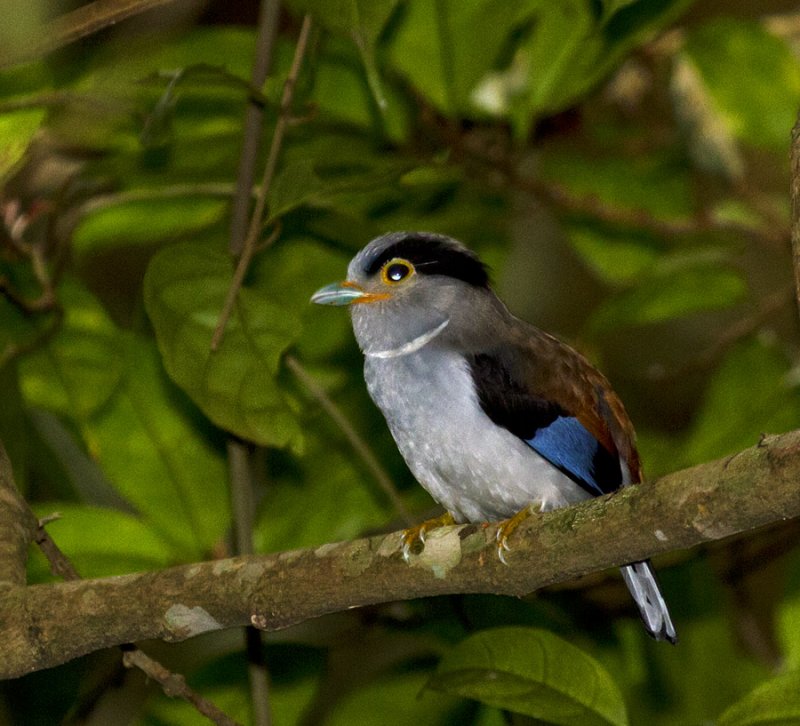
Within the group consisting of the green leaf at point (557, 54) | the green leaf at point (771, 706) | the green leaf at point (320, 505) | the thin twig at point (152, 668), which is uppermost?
the green leaf at point (557, 54)

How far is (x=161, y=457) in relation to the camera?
8.68 feet

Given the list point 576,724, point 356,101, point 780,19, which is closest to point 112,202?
point 356,101

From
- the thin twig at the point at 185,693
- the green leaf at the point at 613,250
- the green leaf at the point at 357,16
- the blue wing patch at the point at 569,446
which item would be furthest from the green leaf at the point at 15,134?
the green leaf at the point at 613,250

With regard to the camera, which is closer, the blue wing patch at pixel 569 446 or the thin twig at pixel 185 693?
the thin twig at pixel 185 693

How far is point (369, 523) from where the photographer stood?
8.88 feet

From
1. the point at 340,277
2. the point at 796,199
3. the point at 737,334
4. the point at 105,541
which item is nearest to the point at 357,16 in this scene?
the point at 340,277

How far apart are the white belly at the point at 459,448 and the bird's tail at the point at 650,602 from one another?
0.20 metres

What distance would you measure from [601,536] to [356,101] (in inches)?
69.6

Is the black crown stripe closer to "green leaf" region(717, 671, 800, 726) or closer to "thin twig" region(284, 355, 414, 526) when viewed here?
"thin twig" region(284, 355, 414, 526)

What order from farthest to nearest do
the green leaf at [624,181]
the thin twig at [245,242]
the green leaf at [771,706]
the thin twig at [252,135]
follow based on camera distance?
1. the green leaf at [624,181]
2. the thin twig at [252,135]
3. the thin twig at [245,242]
4. the green leaf at [771,706]

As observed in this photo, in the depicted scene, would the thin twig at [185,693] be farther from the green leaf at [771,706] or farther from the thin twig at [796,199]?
the thin twig at [796,199]

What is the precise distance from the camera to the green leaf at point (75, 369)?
261cm

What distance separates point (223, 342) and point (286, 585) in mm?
588

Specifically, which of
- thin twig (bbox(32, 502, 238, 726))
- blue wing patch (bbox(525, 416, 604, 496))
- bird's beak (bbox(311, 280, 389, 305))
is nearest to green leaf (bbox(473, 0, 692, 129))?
bird's beak (bbox(311, 280, 389, 305))
